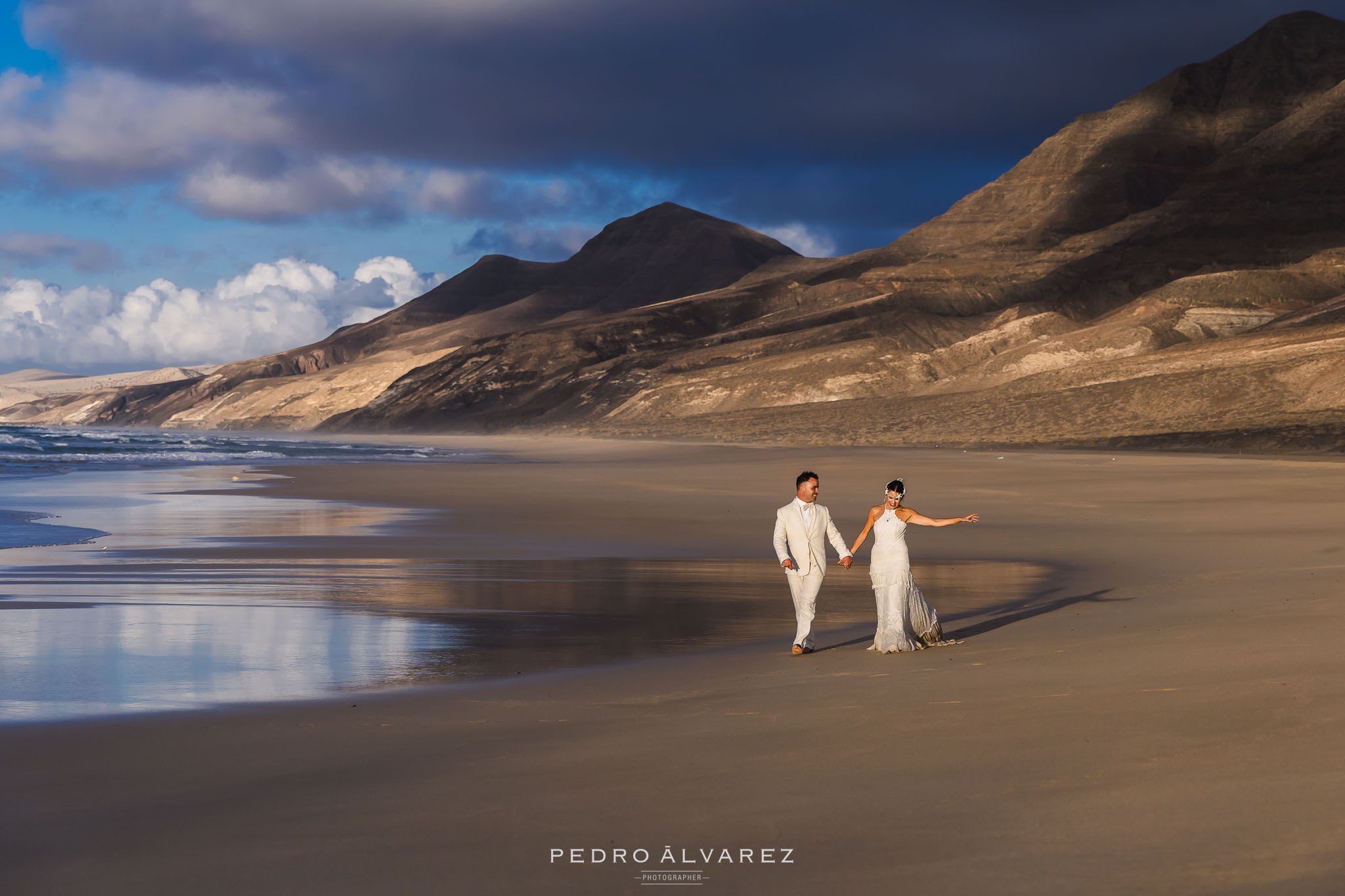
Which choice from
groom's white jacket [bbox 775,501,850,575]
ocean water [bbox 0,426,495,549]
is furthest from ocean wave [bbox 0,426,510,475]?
groom's white jacket [bbox 775,501,850,575]

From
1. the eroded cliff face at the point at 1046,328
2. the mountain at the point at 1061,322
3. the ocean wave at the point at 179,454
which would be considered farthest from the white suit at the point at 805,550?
the mountain at the point at 1061,322

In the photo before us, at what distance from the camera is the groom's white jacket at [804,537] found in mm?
9742

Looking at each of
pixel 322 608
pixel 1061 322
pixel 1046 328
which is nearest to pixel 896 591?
pixel 322 608

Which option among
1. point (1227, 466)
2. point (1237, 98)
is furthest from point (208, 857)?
point (1237, 98)

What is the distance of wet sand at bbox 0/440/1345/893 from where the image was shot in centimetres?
444

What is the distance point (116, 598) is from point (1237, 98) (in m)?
164

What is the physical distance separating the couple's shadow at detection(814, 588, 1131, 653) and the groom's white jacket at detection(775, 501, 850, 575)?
0.77 metres

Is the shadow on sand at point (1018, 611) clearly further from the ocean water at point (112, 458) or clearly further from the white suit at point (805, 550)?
the ocean water at point (112, 458)

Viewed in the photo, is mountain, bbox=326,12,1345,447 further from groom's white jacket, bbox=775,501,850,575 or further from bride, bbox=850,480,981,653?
groom's white jacket, bbox=775,501,850,575

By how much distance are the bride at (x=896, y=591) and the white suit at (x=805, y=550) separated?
0.31m

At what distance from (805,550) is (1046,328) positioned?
94321 millimetres

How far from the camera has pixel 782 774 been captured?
5.64 metres

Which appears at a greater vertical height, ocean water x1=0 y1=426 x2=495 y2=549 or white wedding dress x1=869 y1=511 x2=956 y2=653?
ocean water x1=0 y1=426 x2=495 y2=549

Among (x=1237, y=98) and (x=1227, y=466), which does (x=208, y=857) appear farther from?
(x=1237, y=98)
